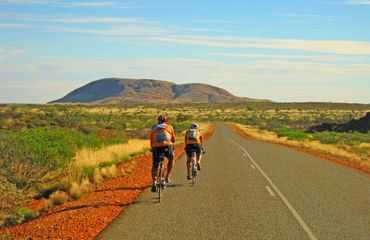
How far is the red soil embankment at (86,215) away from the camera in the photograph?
8.88 metres

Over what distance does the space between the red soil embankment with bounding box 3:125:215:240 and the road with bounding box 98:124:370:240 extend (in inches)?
15.1

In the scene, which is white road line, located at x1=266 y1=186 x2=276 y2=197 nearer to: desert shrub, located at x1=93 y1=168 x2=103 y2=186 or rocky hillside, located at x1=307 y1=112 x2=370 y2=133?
desert shrub, located at x1=93 y1=168 x2=103 y2=186

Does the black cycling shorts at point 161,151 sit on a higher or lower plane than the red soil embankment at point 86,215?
higher

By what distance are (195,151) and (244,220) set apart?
511cm

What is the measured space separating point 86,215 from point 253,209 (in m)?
3.73

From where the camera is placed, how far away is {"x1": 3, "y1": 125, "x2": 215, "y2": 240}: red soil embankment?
888 cm

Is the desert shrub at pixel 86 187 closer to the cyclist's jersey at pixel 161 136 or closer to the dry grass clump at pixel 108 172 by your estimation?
the dry grass clump at pixel 108 172

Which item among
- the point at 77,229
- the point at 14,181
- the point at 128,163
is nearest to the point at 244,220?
the point at 77,229

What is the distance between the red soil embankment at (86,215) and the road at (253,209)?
0.38 m

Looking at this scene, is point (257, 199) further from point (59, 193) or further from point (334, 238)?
point (59, 193)

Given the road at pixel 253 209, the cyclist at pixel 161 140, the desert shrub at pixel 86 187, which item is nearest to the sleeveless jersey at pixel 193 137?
the road at pixel 253 209

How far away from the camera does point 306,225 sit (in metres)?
9.27

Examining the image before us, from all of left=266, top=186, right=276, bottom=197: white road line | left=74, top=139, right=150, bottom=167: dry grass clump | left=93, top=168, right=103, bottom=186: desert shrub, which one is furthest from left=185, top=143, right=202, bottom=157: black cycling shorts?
left=74, top=139, right=150, bottom=167: dry grass clump

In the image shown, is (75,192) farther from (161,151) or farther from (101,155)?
(101,155)
